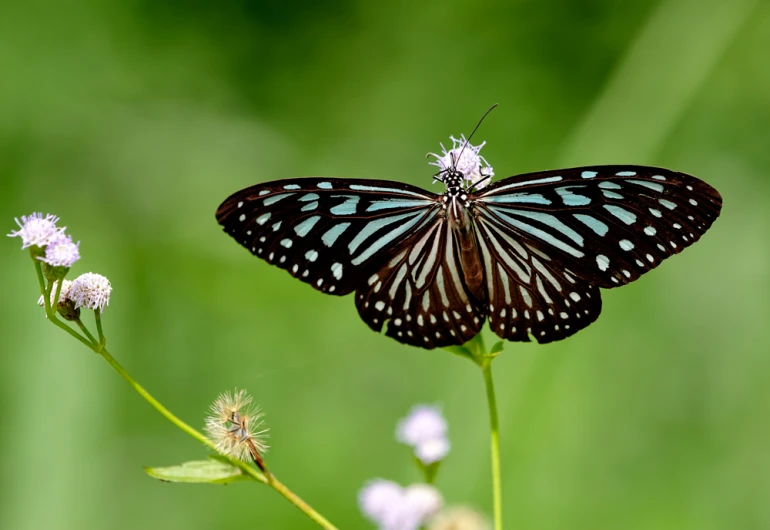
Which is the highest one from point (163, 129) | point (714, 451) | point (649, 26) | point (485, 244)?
point (649, 26)

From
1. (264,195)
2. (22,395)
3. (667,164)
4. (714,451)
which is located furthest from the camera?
(667,164)

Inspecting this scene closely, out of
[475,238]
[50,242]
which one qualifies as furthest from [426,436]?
[50,242]

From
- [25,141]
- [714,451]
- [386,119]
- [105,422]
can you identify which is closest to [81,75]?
[25,141]

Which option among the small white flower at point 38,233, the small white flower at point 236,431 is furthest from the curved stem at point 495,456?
the small white flower at point 38,233

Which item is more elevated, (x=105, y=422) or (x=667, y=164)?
(x=667, y=164)

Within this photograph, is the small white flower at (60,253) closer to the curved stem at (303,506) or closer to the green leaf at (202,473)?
the green leaf at (202,473)

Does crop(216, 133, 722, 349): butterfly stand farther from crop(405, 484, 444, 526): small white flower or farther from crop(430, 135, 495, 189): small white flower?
crop(405, 484, 444, 526): small white flower

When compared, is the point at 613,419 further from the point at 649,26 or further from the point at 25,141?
the point at 25,141
